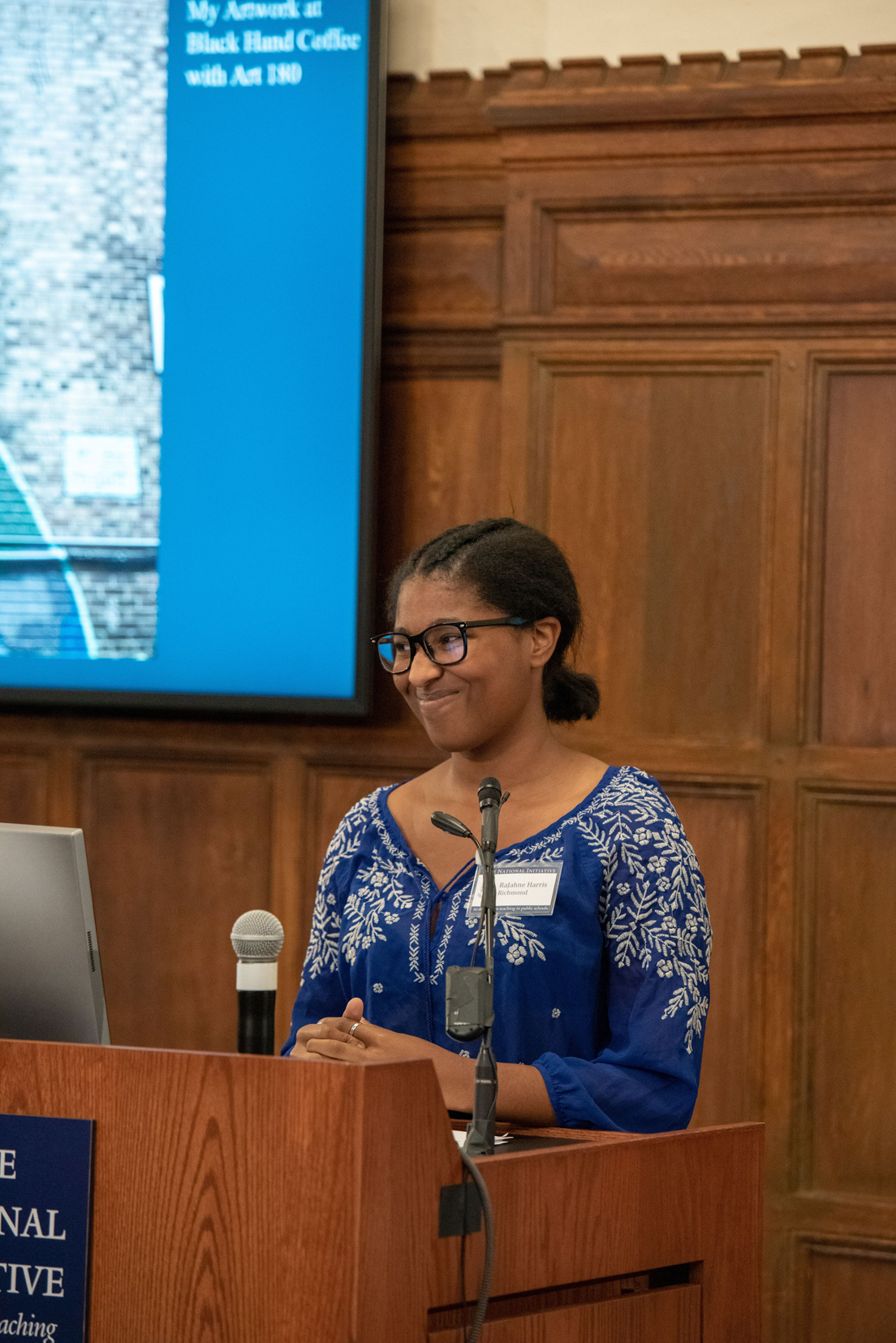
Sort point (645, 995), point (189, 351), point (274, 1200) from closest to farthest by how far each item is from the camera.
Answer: point (274, 1200) < point (645, 995) < point (189, 351)

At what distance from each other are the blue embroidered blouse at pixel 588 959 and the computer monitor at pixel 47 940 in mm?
385

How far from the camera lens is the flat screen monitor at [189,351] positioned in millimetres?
3760

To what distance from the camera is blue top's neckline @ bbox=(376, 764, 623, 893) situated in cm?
205

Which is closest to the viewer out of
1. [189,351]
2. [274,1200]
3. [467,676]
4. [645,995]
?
[274,1200]

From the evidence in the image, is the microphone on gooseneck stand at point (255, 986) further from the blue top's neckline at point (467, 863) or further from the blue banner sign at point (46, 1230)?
the blue top's neckline at point (467, 863)

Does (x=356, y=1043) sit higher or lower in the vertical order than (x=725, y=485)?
lower

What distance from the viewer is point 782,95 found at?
3533 millimetres

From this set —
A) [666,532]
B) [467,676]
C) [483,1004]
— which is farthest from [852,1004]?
[483,1004]

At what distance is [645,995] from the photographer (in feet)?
6.23

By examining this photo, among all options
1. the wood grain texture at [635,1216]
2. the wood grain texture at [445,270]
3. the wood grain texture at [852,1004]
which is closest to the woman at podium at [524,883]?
the wood grain texture at [635,1216]

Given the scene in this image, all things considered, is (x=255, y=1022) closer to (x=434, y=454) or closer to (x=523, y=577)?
(x=523, y=577)

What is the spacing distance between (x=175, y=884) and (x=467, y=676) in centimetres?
206

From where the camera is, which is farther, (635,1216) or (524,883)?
(524,883)

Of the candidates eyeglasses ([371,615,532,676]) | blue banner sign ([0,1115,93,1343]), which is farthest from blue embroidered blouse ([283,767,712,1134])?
blue banner sign ([0,1115,93,1343])
